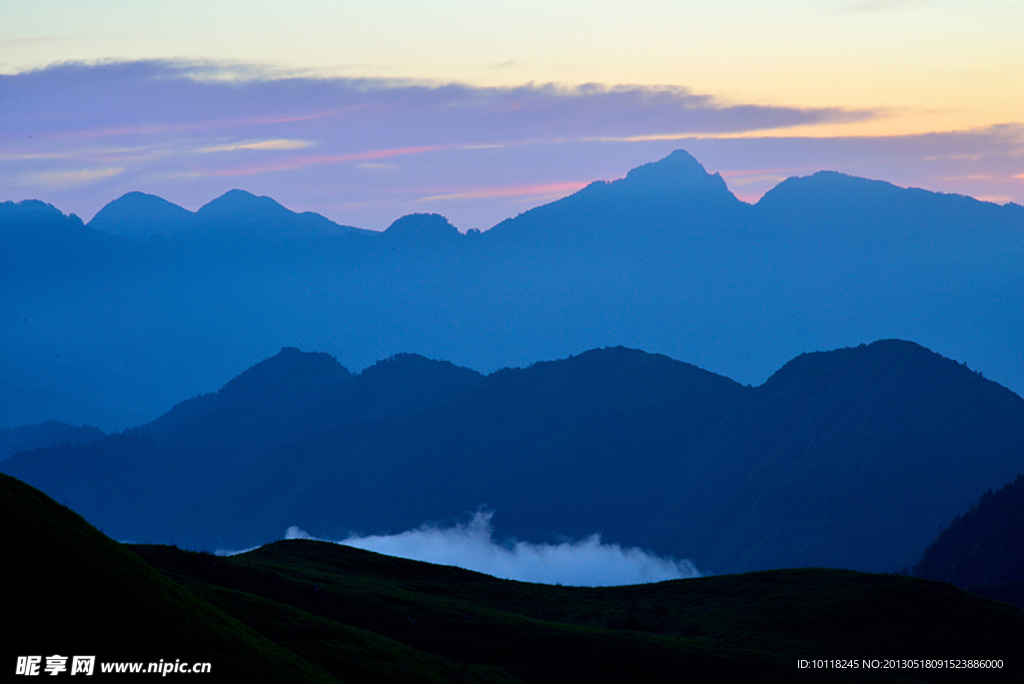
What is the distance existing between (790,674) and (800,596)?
25.3 meters

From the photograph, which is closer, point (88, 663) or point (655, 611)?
point (88, 663)

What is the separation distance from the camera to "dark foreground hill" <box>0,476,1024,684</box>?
3381cm

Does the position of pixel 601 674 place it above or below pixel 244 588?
below

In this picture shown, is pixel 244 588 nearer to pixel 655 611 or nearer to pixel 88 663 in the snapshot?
pixel 88 663

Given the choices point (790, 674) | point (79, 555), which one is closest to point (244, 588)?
point (79, 555)

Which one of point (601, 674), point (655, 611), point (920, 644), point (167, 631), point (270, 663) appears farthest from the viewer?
point (655, 611)

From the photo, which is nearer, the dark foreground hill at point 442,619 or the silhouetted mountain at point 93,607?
the silhouetted mountain at point 93,607

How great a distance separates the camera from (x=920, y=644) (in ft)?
239

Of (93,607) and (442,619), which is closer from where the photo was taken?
(93,607)

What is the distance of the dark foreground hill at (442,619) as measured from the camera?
33812 millimetres

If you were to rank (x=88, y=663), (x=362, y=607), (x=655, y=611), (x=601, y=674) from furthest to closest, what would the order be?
(x=655, y=611)
(x=362, y=607)
(x=601, y=674)
(x=88, y=663)

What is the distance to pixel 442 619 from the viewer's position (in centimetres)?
6938

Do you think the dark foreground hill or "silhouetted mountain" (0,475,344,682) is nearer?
"silhouetted mountain" (0,475,344,682)

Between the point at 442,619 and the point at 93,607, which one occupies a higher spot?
the point at 93,607
